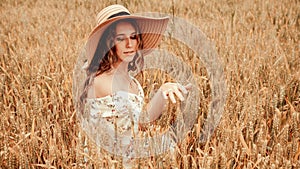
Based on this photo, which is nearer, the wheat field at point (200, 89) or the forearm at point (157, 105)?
the wheat field at point (200, 89)

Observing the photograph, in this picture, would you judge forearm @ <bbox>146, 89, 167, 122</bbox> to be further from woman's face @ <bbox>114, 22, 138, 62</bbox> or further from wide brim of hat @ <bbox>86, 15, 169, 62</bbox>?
wide brim of hat @ <bbox>86, 15, 169, 62</bbox>

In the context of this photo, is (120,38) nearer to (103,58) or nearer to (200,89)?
(103,58)

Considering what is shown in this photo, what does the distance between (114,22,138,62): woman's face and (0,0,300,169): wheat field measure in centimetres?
35

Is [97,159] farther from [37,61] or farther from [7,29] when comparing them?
[7,29]

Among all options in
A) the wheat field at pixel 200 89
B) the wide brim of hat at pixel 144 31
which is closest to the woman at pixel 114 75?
the wide brim of hat at pixel 144 31

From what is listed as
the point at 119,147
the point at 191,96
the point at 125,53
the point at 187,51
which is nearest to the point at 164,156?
the point at 119,147

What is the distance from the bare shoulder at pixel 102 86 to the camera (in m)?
1.29

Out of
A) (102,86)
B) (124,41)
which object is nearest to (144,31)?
(124,41)

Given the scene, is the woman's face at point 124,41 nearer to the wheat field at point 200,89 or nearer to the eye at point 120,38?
the eye at point 120,38

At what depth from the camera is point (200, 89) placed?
1.55 m

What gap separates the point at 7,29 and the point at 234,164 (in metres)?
2.79

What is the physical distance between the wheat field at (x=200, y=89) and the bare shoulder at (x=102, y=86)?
162mm

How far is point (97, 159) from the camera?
2.84 ft

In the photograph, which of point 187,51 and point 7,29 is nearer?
point 187,51
